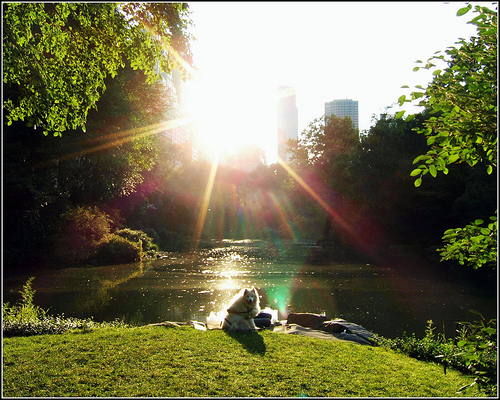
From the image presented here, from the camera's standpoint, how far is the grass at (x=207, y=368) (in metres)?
5.02

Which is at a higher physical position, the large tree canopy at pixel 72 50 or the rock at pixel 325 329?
the large tree canopy at pixel 72 50

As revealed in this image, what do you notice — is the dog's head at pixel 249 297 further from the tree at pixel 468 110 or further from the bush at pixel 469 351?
the tree at pixel 468 110

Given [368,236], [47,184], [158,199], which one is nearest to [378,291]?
[47,184]

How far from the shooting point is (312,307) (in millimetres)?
12773

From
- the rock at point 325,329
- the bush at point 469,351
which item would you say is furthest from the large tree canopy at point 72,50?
the rock at point 325,329

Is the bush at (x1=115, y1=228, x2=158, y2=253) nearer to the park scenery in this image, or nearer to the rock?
the park scenery

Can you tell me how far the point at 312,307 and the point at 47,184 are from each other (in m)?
14.5

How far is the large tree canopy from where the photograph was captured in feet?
18.1

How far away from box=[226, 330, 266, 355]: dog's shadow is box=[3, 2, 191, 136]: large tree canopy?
4.58 metres

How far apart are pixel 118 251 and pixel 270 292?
44.4ft

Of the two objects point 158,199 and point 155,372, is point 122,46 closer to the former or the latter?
point 155,372

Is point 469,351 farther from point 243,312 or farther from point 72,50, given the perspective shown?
point 72,50

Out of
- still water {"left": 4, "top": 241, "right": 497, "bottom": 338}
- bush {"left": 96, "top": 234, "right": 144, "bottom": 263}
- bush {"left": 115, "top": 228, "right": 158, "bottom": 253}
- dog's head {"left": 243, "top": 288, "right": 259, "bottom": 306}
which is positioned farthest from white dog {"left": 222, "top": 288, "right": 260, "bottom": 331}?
bush {"left": 115, "top": 228, "right": 158, "bottom": 253}

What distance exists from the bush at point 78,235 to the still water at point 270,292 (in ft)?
7.39
